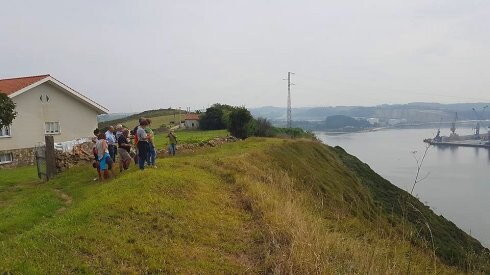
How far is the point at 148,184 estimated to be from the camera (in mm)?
8891

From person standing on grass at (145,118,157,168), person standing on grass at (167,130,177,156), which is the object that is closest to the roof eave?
person standing on grass at (167,130,177,156)

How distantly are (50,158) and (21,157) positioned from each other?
1052 centimetres

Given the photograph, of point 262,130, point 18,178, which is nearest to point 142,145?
point 18,178

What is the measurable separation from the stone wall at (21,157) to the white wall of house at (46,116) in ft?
0.75

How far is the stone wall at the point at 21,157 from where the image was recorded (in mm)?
21578

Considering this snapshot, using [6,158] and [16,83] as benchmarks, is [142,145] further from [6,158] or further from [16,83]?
[16,83]

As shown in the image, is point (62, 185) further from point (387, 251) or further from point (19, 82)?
point (19, 82)

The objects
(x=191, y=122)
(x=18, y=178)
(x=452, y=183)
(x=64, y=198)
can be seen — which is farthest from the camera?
(x=452, y=183)

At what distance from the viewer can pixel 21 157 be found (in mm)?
22312

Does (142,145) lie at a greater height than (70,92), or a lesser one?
lesser

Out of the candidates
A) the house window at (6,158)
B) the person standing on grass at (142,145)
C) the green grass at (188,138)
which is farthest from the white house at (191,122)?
the person standing on grass at (142,145)

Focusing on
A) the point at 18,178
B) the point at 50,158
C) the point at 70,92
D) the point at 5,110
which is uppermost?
the point at 70,92

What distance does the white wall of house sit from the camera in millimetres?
22391

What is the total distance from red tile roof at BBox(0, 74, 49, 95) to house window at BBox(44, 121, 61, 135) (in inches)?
105
